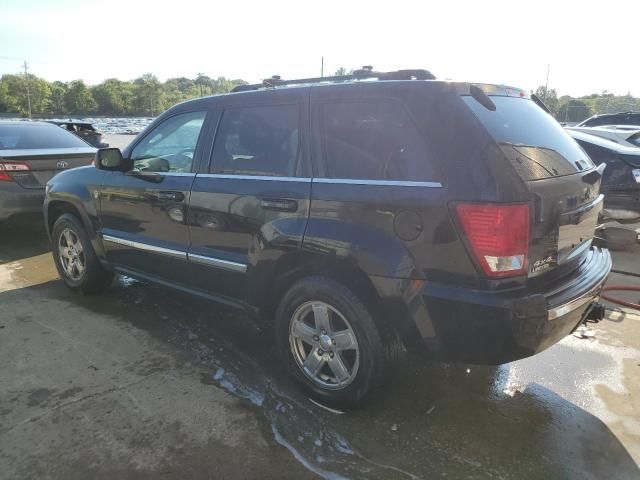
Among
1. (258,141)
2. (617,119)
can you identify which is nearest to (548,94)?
(617,119)

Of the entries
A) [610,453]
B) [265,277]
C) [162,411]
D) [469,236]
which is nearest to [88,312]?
[162,411]

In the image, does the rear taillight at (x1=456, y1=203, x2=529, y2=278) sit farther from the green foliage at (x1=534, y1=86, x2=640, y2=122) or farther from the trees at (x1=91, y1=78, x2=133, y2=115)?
the trees at (x1=91, y1=78, x2=133, y2=115)

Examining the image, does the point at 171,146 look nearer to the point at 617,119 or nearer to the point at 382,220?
→ the point at 382,220

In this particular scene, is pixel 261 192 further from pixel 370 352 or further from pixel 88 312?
pixel 88 312

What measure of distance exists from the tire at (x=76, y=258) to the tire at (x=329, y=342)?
242 cm

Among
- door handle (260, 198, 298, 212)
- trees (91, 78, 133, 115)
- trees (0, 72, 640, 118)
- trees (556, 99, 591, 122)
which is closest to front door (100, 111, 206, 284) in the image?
door handle (260, 198, 298, 212)

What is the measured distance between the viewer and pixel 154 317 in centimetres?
429

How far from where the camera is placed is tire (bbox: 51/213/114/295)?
4.63 m

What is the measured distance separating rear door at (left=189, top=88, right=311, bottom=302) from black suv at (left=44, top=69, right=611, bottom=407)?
0.01m

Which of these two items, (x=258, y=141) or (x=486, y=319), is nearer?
(x=486, y=319)

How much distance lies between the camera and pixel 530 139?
8.74 feet

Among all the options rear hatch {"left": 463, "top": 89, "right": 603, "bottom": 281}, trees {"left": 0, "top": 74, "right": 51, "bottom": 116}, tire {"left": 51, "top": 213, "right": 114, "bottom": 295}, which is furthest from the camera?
trees {"left": 0, "top": 74, "right": 51, "bottom": 116}

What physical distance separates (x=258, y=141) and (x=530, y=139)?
1.61m

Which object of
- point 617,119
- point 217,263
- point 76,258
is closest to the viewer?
point 217,263
